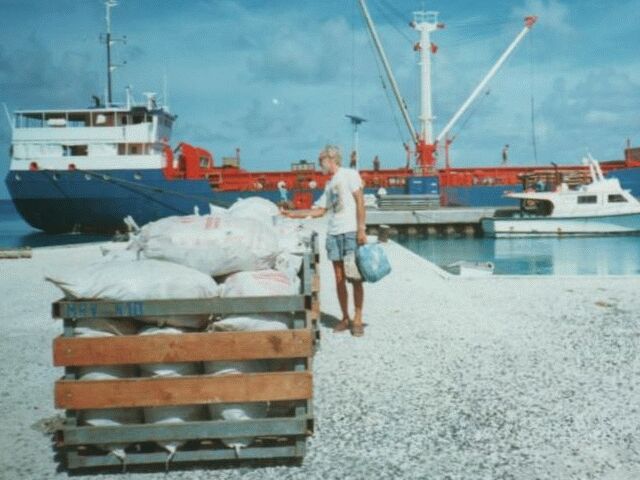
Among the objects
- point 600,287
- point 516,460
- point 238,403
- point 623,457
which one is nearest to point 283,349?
point 238,403

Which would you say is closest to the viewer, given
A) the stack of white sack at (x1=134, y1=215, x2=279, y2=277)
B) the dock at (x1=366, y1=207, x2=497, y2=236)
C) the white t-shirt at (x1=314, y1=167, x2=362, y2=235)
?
the stack of white sack at (x1=134, y1=215, x2=279, y2=277)

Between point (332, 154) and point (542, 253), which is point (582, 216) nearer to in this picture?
point (542, 253)

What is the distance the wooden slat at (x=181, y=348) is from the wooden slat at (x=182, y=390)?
0.10 metres

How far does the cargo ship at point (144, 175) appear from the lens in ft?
100.0

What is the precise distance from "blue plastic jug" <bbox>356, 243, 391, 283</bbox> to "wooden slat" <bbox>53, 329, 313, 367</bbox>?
250 cm

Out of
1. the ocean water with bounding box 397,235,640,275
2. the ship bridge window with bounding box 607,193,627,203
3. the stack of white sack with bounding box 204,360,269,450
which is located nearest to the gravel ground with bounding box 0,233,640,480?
the stack of white sack with bounding box 204,360,269,450

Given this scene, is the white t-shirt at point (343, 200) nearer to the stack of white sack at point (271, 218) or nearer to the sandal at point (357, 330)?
the stack of white sack at point (271, 218)

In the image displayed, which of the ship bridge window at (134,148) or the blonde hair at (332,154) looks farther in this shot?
the ship bridge window at (134,148)

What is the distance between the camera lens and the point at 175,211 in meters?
30.7

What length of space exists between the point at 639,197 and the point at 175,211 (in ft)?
81.4

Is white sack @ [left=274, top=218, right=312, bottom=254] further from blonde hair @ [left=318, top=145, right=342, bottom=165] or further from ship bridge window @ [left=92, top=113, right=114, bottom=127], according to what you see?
ship bridge window @ [left=92, top=113, right=114, bottom=127]

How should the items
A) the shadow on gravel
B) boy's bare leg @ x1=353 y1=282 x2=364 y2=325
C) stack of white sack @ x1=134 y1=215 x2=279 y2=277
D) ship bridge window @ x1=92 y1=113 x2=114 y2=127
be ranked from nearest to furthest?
1. stack of white sack @ x1=134 y1=215 x2=279 y2=277
2. boy's bare leg @ x1=353 y1=282 x2=364 y2=325
3. the shadow on gravel
4. ship bridge window @ x1=92 y1=113 x2=114 y2=127

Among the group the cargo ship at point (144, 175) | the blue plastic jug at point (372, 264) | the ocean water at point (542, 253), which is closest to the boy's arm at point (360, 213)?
the blue plastic jug at point (372, 264)

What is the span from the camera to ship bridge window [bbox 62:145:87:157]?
32.3 m
